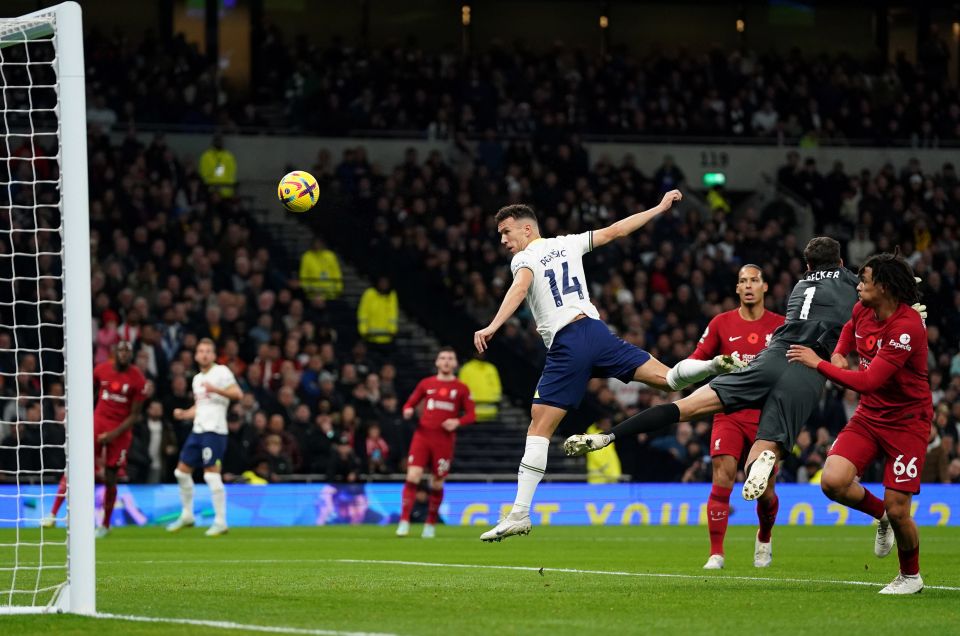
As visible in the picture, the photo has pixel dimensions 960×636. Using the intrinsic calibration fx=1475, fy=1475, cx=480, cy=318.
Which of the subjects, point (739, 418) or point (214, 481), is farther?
point (214, 481)

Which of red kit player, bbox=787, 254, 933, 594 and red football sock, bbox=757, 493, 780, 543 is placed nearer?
red kit player, bbox=787, 254, 933, 594

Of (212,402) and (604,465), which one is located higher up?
(212,402)

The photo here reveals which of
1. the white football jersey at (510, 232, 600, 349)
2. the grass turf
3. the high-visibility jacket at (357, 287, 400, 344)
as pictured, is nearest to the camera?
the grass turf

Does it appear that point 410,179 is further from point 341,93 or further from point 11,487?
point 11,487

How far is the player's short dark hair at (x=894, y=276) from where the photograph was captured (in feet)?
30.3

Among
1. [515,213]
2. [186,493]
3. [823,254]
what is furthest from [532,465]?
[186,493]

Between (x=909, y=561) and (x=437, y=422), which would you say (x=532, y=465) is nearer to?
(x=909, y=561)

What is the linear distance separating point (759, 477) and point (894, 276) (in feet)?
5.19

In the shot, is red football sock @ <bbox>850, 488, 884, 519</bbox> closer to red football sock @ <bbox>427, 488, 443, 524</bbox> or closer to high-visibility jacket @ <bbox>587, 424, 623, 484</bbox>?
red football sock @ <bbox>427, 488, 443, 524</bbox>

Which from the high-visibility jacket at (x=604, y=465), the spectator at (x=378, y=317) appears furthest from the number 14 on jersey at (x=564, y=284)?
the spectator at (x=378, y=317)

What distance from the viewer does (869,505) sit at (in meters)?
10.6

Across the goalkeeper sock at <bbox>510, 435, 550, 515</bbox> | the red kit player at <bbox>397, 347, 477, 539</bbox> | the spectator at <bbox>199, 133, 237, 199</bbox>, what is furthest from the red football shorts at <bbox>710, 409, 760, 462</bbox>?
the spectator at <bbox>199, 133, 237, 199</bbox>

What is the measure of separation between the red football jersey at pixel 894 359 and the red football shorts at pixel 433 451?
10.1 metres

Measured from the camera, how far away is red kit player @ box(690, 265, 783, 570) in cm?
1237
